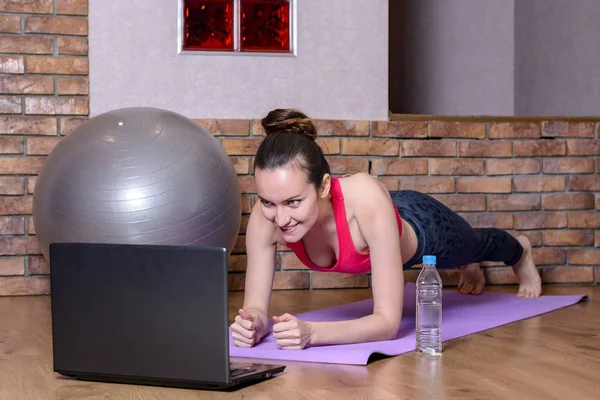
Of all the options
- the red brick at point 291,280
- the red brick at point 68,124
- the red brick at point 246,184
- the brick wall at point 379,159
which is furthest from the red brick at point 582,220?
the red brick at point 68,124

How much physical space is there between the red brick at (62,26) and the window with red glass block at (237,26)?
1.26 ft

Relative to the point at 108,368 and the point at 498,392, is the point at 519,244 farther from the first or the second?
the point at 108,368

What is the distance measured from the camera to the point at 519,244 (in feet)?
10.3

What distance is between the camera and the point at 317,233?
2.30 meters

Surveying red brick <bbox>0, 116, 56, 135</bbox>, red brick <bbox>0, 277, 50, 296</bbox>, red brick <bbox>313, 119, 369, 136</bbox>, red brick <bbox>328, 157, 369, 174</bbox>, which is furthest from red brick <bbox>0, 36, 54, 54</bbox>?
red brick <bbox>328, 157, 369, 174</bbox>

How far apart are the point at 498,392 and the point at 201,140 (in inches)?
62.1

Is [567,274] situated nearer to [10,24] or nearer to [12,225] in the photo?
[12,225]

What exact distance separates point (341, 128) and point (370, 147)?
148 millimetres

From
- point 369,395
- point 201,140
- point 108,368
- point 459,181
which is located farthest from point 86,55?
point 369,395

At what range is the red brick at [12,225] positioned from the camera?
11.2 ft

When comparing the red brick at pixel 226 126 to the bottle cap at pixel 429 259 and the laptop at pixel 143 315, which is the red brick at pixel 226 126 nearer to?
the bottle cap at pixel 429 259

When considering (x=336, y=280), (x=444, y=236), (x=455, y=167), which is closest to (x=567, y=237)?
(x=455, y=167)

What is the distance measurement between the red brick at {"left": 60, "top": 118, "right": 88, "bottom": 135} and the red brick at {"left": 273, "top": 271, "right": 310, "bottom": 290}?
0.99 metres

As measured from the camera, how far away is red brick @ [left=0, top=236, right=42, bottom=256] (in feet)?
11.2
